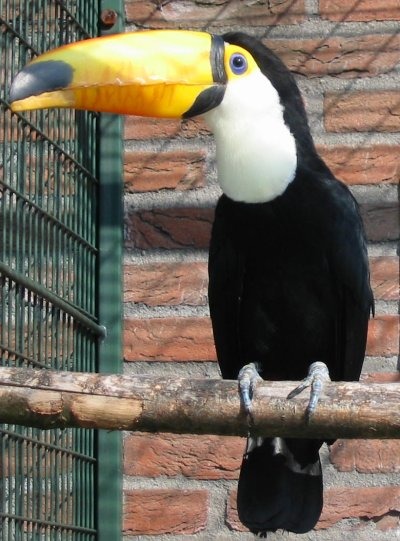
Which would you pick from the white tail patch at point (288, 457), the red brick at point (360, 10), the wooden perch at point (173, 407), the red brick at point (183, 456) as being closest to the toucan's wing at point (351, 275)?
the white tail patch at point (288, 457)

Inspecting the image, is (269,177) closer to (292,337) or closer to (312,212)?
(312,212)

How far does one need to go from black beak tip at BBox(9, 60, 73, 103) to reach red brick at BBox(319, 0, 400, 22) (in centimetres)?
57

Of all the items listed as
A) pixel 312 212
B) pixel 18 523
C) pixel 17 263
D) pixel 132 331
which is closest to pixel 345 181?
pixel 312 212

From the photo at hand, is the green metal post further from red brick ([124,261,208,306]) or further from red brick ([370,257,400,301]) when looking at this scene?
red brick ([370,257,400,301])

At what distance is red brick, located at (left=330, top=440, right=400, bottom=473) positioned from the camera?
6.67 ft

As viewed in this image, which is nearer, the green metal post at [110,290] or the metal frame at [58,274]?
the metal frame at [58,274]

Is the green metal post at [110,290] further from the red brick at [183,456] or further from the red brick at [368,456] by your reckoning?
the red brick at [368,456]

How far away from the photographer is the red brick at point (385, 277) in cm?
208

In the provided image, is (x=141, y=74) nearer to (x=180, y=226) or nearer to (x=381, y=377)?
(x=180, y=226)

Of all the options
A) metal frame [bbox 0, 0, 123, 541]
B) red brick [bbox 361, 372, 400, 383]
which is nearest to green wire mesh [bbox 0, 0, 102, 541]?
metal frame [bbox 0, 0, 123, 541]

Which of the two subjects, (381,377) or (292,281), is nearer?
(292,281)

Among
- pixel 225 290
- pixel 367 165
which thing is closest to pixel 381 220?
pixel 367 165

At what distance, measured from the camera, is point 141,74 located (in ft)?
6.08

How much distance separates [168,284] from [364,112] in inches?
17.3
